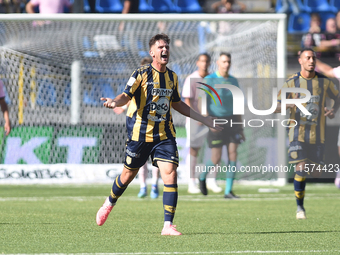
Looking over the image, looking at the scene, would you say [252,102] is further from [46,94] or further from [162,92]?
[162,92]

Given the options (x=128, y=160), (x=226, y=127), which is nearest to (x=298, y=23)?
(x=226, y=127)

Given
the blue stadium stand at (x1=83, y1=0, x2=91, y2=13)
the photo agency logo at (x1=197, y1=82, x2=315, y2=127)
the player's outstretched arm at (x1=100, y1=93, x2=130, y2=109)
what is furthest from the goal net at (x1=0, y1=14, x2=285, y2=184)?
the player's outstretched arm at (x1=100, y1=93, x2=130, y2=109)

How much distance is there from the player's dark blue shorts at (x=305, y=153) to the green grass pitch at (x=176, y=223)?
0.67 meters

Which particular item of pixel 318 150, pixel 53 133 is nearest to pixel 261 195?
pixel 318 150

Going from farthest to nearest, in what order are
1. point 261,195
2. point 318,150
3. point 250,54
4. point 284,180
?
point 250,54 → point 284,180 → point 261,195 → point 318,150

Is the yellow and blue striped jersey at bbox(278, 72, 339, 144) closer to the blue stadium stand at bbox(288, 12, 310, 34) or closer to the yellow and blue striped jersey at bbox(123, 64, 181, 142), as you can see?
the yellow and blue striped jersey at bbox(123, 64, 181, 142)

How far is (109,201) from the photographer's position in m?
5.90

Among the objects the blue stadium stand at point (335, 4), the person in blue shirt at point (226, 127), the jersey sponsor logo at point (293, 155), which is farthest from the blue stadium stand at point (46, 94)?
the blue stadium stand at point (335, 4)

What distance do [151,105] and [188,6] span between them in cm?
1383

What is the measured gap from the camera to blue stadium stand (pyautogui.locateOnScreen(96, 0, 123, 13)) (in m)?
18.3

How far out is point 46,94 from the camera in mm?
12680

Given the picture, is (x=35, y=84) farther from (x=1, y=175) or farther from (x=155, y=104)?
(x=155, y=104)

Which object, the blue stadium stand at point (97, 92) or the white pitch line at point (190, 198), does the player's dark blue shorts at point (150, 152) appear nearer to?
the white pitch line at point (190, 198)

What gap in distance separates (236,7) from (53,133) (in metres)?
7.84
